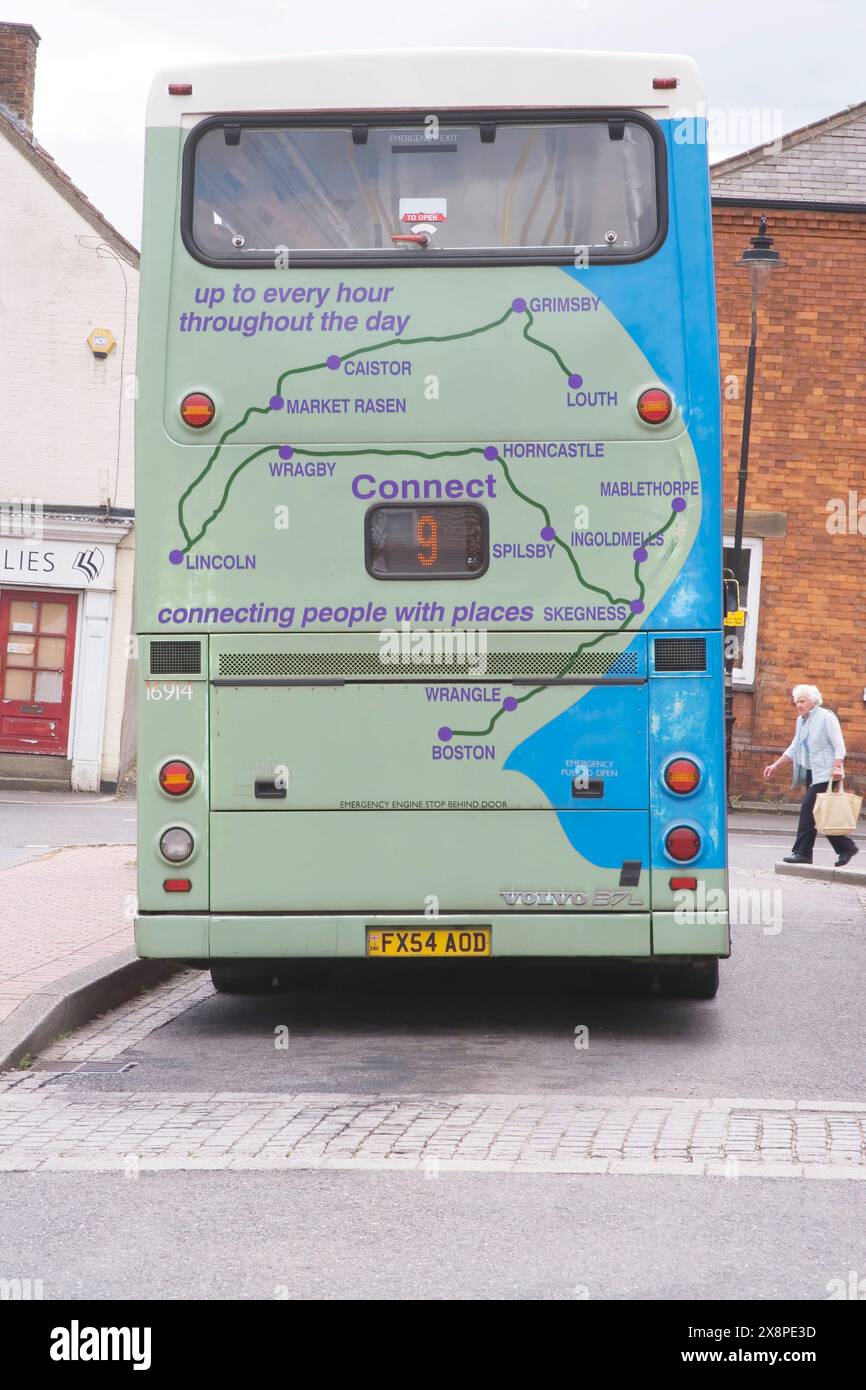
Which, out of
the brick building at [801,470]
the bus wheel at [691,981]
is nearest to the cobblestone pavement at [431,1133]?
the bus wheel at [691,981]

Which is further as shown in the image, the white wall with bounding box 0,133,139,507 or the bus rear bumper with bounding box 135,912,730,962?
the white wall with bounding box 0,133,139,507

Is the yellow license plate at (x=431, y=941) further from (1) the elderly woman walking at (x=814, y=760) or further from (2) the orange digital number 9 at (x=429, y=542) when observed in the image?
(1) the elderly woman walking at (x=814, y=760)

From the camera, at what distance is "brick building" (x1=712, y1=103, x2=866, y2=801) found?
27688 millimetres

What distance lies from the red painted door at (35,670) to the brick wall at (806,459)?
Answer: 10238 millimetres

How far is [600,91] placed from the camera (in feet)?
27.3

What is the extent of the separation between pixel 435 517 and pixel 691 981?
9.79 feet

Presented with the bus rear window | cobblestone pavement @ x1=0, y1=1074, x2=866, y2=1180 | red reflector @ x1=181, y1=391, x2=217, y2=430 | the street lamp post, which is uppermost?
the street lamp post

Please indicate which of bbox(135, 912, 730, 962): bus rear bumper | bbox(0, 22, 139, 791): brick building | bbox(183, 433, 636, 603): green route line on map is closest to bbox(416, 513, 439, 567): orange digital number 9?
bbox(183, 433, 636, 603): green route line on map

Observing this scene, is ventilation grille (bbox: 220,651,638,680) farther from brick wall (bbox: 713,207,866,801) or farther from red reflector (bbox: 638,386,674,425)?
brick wall (bbox: 713,207,866,801)

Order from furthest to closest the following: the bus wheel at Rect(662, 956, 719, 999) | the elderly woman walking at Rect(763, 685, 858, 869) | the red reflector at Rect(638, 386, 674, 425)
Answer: the elderly woman walking at Rect(763, 685, 858, 869), the bus wheel at Rect(662, 956, 719, 999), the red reflector at Rect(638, 386, 674, 425)

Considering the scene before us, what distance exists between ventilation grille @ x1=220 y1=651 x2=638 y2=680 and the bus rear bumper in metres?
1.09

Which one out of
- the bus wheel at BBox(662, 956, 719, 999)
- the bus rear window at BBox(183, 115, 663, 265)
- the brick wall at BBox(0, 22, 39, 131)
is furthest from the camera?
the brick wall at BBox(0, 22, 39, 131)

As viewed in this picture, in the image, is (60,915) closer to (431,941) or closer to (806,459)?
(431,941)

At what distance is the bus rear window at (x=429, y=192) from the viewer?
8.33m
